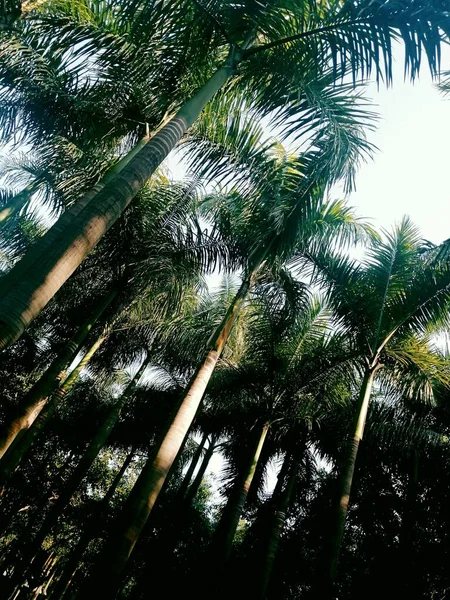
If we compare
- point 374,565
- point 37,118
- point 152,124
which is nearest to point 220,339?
point 152,124

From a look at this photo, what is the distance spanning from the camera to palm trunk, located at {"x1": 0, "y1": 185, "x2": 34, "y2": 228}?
12328 millimetres

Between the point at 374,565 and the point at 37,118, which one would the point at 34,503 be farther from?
the point at 37,118

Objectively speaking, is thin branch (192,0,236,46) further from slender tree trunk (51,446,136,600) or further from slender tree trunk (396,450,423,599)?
slender tree trunk (396,450,423,599)

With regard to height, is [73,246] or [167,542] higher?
[167,542]

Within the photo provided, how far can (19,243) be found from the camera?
12367mm

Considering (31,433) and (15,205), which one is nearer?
(31,433)

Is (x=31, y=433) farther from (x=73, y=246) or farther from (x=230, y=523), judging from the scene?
(x=73, y=246)

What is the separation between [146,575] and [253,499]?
181 inches

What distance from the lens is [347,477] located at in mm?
6602

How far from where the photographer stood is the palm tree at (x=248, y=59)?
249 cm

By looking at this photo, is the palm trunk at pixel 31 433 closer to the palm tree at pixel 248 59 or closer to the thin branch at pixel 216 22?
the palm tree at pixel 248 59

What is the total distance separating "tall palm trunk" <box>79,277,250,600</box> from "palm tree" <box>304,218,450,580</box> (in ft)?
12.1

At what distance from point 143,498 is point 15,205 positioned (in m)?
12.3

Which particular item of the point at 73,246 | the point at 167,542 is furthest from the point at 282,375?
the point at 73,246
